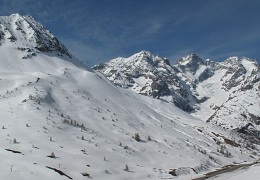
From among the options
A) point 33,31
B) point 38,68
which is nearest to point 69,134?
point 38,68

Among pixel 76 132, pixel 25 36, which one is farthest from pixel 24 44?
pixel 76 132

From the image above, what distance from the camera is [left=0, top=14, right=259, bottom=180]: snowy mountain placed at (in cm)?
2486

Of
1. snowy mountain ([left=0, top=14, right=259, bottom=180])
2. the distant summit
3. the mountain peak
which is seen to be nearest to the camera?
snowy mountain ([left=0, top=14, right=259, bottom=180])

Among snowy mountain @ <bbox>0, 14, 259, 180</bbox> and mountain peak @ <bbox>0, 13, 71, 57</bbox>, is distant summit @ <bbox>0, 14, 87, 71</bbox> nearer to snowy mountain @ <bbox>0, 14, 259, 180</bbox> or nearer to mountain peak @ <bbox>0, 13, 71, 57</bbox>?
mountain peak @ <bbox>0, 13, 71, 57</bbox>

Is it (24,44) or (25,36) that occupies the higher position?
(25,36)

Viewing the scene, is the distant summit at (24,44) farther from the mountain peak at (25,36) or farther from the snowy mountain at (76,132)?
the snowy mountain at (76,132)

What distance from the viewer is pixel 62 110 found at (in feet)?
131

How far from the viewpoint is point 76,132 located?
33.3 metres

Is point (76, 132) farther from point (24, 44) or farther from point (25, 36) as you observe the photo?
point (25, 36)

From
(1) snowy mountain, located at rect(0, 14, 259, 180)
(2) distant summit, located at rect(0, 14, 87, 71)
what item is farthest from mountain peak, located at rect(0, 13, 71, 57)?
(1) snowy mountain, located at rect(0, 14, 259, 180)

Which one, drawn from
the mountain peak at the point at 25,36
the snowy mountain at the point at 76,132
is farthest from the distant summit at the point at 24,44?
the snowy mountain at the point at 76,132

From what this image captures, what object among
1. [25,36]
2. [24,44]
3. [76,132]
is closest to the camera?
[76,132]

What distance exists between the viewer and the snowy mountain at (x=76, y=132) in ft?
81.6

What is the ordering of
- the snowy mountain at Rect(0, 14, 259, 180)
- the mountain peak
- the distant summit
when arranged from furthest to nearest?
the mountain peak < the distant summit < the snowy mountain at Rect(0, 14, 259, 180)
